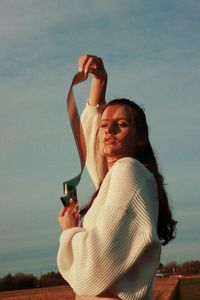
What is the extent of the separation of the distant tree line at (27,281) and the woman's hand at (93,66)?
3893 centimetres

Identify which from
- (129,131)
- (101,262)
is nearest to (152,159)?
(129,131)

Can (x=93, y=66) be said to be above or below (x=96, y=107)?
above

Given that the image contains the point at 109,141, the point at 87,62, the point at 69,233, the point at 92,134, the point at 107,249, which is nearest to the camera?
the point at 107,249

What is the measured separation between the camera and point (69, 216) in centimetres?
286

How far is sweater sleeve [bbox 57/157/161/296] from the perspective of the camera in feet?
8.62

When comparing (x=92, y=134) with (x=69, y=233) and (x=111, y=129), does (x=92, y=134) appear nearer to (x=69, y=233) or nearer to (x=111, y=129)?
(x=111, y=129)

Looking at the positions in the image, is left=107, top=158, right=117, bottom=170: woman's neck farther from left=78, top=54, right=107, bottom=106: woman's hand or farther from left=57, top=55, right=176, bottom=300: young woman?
left=78, top=54, right=107, bottom=106: woman's hand

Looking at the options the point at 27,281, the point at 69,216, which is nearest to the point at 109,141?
the point at 69,216

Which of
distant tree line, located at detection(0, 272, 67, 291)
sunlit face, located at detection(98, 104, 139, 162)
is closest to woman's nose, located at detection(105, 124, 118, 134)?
sunlit face, located at detection(98, 104, 139, 162)

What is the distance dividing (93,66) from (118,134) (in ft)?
1.42

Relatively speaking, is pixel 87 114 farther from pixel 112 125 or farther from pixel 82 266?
pixel 82 266

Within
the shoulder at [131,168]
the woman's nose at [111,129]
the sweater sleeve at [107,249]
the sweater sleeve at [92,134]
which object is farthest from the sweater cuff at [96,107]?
the sweater sleeve at [107,249]

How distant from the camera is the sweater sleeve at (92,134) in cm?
326

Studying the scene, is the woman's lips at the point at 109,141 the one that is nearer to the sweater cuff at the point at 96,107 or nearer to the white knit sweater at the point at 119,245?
the white knit sweater at the point at 119,245
